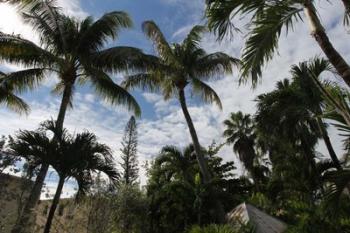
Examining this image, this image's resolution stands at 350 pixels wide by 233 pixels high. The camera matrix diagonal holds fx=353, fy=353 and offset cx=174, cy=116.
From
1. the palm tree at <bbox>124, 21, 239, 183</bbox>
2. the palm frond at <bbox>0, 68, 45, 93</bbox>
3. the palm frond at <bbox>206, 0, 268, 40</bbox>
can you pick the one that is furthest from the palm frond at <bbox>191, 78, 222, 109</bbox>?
the palm frond at <bbox>206, 0, 268, 40</bbox>

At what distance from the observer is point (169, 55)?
1823 cm

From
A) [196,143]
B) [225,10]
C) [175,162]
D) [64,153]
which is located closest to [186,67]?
[196,143]

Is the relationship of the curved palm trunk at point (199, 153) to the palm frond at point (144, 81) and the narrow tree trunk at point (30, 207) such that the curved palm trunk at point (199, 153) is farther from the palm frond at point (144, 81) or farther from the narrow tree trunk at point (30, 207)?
the narrow tree trunk at point (30, 207)

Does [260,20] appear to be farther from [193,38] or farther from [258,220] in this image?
[193,38]

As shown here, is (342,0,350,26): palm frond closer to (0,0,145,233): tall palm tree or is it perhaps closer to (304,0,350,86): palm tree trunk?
(304,0,350,86): palm tree trunk

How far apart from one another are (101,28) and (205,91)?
7322 mm

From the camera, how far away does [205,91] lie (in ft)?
62.8

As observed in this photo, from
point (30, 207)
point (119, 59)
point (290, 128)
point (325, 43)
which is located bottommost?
point (325, 43)

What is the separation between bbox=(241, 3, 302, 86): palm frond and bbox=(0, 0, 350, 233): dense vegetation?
2 centimetres

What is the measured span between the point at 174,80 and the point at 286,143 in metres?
6.54

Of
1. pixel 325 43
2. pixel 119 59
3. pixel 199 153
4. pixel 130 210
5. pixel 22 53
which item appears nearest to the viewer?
pixel 325 43

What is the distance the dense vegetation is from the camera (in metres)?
5.44

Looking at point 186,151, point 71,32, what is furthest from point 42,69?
point 186,151

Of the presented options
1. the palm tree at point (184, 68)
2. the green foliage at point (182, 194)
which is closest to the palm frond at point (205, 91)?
the palm tree at point (184, 68)
